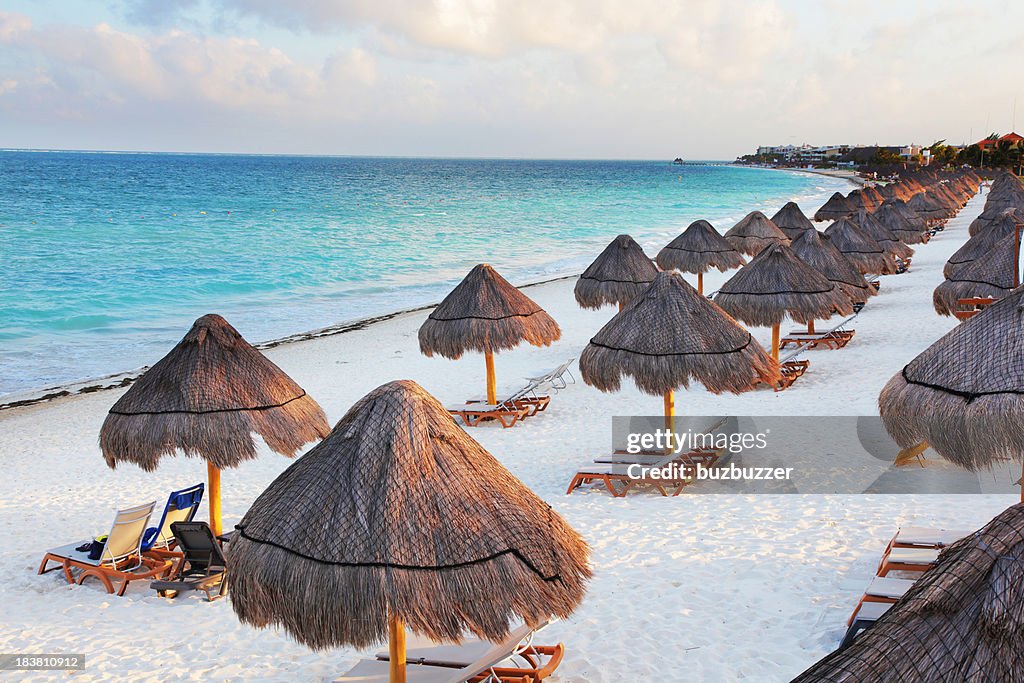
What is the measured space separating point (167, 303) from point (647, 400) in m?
17.6

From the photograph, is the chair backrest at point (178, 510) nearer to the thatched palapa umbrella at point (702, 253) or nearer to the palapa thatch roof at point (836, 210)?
the thatched palapa umbrella at point (702, 253)

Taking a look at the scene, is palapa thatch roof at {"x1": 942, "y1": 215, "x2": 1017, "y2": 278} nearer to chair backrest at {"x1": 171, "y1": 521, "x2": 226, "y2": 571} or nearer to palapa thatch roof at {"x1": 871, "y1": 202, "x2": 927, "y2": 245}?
palapa thatch roof at {"x1": 871, "y1": 202, "x2": 927, "y2": 245}

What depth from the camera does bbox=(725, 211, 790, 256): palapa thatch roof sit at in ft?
67.5

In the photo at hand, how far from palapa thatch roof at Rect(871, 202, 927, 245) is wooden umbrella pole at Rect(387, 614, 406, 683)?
22.4m

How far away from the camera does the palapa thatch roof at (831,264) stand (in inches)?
555

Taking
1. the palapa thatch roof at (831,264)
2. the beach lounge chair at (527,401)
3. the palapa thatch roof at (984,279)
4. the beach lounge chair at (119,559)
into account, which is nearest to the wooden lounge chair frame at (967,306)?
the palapa thatch roof at (984,279)

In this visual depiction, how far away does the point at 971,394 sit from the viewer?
5.03 metres

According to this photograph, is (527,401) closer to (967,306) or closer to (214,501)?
(214,501)

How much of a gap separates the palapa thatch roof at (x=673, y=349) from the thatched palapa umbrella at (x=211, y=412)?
274cm

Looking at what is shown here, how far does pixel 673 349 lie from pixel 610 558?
2.22 metres

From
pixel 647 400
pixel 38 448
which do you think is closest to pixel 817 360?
pixel 647 400

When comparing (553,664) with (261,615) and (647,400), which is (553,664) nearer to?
(261,615)

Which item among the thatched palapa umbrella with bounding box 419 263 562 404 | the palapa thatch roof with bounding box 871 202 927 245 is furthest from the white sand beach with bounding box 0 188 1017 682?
the palapa thatch roof with bounding box 871 202 927 245

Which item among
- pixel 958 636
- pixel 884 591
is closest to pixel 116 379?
pixel 884 591
